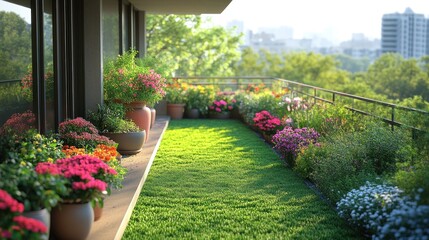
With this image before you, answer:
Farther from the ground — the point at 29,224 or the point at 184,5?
the point at 184,5

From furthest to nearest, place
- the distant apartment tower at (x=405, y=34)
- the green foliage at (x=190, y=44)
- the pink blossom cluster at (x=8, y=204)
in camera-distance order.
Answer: the distant apartment tower at (x=405, y=34) < the green foliage at (x=190, y=44) < the pink blossom cluster at (x=8, y=204)

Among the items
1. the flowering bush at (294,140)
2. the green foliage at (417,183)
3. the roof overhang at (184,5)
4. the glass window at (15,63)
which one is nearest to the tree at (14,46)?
the glass window at (15,63)

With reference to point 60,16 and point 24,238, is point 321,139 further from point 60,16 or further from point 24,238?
point 24,238

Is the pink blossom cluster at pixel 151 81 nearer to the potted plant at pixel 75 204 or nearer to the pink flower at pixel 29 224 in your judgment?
the potted plant at pixel 75 204

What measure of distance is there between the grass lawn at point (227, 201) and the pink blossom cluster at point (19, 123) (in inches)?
53.0

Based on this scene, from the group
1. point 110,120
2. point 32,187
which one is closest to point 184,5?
point 110,120

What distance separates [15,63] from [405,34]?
315 ft

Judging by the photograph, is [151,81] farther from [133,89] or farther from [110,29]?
[110,29]

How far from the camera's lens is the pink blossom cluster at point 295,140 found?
350 inches

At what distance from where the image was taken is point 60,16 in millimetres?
8102

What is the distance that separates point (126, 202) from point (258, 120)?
254 inches

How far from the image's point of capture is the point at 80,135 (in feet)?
23.9

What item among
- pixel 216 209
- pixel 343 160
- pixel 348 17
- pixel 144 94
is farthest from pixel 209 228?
pixel 348 17

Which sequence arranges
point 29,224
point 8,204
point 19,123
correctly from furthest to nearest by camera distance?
point 19,123
point 8,204
point 29,224
